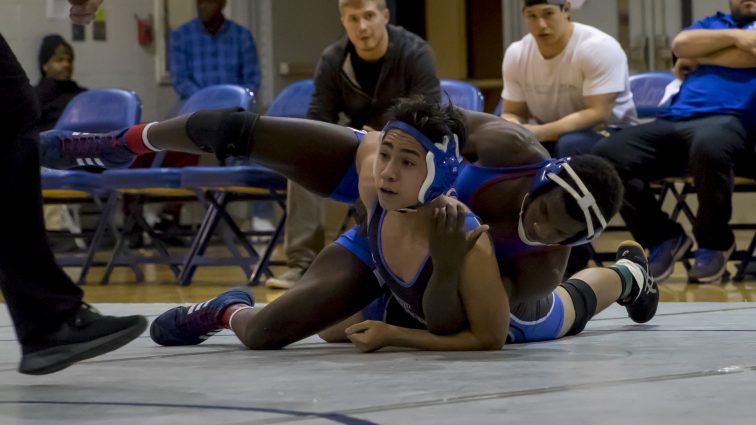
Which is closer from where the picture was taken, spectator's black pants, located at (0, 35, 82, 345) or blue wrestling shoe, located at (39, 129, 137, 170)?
spectator's black pants, located at (0, 35, 82, 345)

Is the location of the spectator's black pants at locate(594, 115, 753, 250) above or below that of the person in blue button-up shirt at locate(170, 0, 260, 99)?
below

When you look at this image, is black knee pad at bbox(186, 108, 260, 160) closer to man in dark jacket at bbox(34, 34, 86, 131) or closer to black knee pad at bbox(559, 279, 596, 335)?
black knee pad at bbox(559, 279, 596, 335)

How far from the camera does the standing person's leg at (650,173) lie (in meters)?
5.29

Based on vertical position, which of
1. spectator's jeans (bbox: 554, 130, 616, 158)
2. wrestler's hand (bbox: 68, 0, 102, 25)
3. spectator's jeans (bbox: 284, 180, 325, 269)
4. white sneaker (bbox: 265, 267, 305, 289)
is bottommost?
white sneaker (bbox: 265, 267, 305, 289)

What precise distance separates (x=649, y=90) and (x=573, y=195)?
128 inches

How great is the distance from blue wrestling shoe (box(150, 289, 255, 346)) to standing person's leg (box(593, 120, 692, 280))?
2.42 meters

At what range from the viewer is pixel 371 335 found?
Answer: 9.80ft

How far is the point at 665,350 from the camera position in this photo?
2.93 m

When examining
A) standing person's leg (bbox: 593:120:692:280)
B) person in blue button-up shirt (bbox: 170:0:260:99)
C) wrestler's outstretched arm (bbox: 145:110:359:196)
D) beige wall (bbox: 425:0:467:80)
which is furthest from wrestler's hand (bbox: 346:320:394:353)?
beige wall (bbox: 425:0:467:80)

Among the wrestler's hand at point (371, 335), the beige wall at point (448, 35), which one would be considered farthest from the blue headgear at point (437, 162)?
the beige wall at point (448, 35)

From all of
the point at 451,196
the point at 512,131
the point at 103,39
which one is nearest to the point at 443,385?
the point at 451,196

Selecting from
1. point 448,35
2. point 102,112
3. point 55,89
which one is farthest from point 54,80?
point 448,35

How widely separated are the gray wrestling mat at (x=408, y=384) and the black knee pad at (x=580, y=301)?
0.28 feet

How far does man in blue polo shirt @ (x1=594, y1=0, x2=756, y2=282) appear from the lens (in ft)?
16.8
